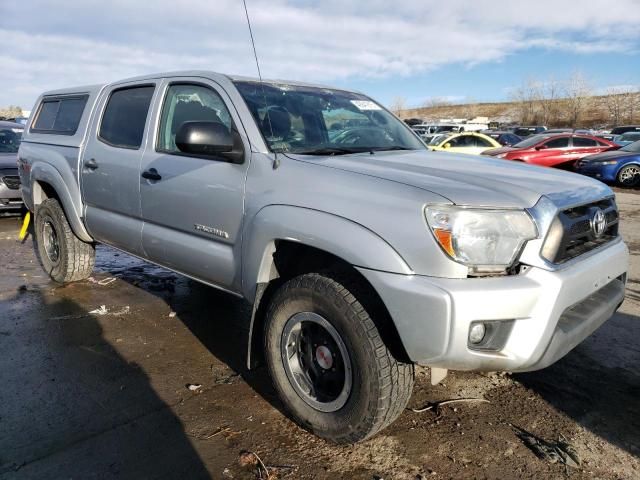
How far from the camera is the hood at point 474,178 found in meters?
2.24

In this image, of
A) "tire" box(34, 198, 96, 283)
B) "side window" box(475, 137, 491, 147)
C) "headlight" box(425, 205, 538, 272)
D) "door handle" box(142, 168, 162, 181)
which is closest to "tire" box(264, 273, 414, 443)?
"headlight" box(425, 205, 538, 272)

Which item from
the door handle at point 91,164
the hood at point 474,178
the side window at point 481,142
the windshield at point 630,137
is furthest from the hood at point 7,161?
the windshield at point 630,137

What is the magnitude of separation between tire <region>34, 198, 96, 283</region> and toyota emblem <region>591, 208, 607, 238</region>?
4411 millimetres

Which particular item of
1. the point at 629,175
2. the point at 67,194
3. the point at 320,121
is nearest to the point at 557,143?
the point at 629,175

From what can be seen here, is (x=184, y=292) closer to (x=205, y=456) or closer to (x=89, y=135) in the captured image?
(x=89, y=135)

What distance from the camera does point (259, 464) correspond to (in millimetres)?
2439

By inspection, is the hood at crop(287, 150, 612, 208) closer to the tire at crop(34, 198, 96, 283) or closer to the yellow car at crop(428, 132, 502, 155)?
the tire at crop(34, 198, 96, 283)

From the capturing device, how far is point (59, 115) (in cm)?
501

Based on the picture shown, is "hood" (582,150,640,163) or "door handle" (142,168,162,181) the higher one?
"door handle" (142,168,162,181)

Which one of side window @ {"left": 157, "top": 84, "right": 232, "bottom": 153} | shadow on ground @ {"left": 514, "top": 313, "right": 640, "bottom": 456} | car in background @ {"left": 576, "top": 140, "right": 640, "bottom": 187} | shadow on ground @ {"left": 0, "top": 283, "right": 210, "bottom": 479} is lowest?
shadow on ground @ {"left": 0, "top": 283, "right": 210, "bottom": 479}

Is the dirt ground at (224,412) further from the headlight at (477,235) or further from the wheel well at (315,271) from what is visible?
the headlight at (477,235)

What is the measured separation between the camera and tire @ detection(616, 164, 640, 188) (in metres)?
13.8

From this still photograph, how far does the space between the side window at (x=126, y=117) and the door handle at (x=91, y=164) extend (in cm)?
19

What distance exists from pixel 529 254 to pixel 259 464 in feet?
5.25
